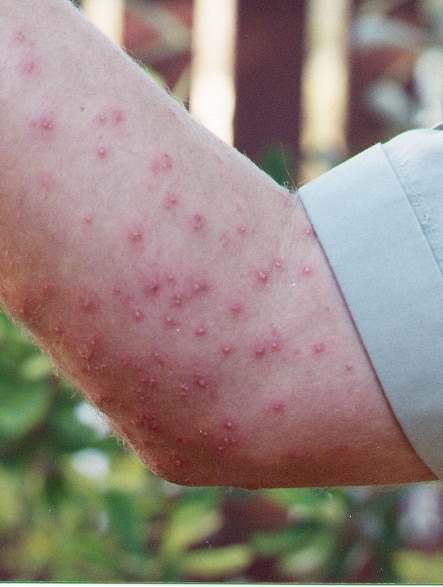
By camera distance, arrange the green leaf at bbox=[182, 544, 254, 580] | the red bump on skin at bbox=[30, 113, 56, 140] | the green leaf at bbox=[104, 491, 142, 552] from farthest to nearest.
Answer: the green leaf at bbox=[182, 544, 254, 580] < the green leaf at bbox=[104, 491, 142, 552] < the red bump on skin at bbox=[30, 113, 56, 140]

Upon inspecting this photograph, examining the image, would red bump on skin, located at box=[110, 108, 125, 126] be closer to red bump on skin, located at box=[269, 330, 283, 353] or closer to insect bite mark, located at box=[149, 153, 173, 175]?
insect bite mark, located at box=[149, 153, 173, 175]

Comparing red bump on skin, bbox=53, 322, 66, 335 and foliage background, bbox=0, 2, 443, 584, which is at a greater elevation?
red bump on skin, bbox=53, 322, 66, 335

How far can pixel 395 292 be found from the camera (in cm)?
49

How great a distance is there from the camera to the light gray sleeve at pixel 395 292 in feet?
1.59

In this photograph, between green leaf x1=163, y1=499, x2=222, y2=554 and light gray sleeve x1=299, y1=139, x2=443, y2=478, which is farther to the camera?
green leaf x1=163, y1=499, x2=222, y2=554

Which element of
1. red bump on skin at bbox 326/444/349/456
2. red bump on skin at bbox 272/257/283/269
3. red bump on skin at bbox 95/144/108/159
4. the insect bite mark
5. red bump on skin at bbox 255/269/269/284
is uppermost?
red bump on skin at bbox 95/144/108/159

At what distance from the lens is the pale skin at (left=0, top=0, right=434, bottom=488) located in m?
0.46

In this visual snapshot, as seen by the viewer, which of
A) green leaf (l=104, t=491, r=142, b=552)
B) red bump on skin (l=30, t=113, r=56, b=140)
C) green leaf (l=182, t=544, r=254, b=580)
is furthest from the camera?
green leaf (l=182, t=544, r=254, b=580)

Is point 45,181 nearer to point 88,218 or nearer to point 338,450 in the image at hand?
point 88,218

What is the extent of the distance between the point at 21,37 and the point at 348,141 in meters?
1.84

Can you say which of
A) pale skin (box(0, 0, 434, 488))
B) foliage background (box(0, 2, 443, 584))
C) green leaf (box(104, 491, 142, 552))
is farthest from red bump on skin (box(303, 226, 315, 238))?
green leaf (box(104, 491, 142, 552))

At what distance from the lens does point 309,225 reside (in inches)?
20.1

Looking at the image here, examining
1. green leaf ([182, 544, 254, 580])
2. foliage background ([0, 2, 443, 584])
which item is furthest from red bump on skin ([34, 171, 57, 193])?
green leaf ([182, 544, 254, 580])

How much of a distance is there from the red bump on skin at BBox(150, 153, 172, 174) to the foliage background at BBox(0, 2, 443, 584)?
105 cm
